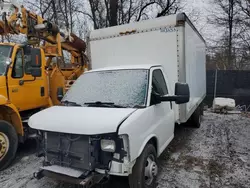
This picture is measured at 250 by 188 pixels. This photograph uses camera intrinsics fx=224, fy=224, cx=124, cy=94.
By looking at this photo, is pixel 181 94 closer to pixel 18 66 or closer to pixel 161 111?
pixel 161 111

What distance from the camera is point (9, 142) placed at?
4.75 meters

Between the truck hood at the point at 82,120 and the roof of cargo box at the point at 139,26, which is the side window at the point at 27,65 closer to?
the roof of cargo box at the point at 139,26

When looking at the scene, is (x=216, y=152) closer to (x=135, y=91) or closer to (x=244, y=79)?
(x=135, y=91)

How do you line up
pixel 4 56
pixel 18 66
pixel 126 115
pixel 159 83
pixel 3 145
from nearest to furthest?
pixel 126 115 < pixel 159 83 < pixel 3 145 < pixel 4 56 < pixel 18 66

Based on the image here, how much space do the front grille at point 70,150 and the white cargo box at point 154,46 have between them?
2730 millimetres

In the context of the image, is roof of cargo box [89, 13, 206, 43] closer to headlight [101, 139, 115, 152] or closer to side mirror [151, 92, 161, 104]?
side mirror [151, 92, 161, 104]

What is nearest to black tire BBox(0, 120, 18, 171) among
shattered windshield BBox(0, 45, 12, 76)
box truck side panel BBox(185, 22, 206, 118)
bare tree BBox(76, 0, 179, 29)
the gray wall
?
shattered windshield BBox(0, 45, 12, 76)

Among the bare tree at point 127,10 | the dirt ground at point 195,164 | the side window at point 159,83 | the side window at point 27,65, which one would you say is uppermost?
the bare tree at point 127,10

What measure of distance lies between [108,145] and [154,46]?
3143 mm

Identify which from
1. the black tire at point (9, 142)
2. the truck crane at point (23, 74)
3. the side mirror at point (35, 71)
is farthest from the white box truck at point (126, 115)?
the side mirror at point (35, 71)

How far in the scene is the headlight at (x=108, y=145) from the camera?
2844 millimetres

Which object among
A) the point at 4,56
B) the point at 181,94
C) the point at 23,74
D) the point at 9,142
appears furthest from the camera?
the point at 23,74

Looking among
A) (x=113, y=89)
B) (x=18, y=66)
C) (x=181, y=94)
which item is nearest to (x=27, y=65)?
(x=18, y=66)

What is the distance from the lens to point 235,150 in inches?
219
